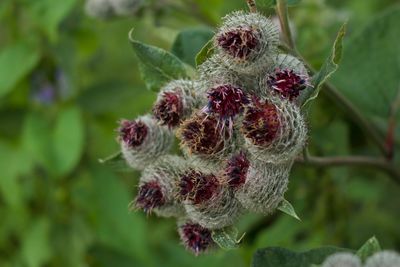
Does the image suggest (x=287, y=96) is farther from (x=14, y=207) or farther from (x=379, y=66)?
(x=14, y=207)

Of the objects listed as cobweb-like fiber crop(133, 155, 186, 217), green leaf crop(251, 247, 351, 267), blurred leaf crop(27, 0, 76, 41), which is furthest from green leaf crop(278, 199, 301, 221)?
blurred leaf crop(27, 0, 76, 41)

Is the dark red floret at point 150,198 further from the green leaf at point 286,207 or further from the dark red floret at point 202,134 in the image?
the green leaf at point 286,207

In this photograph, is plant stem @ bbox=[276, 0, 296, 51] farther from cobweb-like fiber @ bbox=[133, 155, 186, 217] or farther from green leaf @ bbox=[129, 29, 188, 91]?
cobweb-like fiber @ bbox=[133, 155, 186, 217]

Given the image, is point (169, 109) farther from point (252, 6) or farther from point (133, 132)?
point (252, 6)

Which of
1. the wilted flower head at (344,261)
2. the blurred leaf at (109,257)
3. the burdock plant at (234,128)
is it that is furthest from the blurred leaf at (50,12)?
the wilted flower head at (344,261)

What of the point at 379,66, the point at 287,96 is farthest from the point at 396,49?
the point at 287,96
